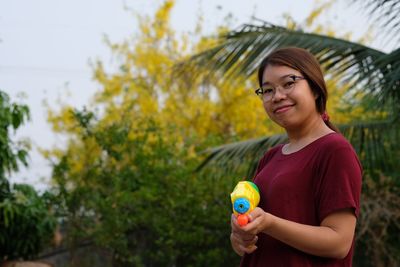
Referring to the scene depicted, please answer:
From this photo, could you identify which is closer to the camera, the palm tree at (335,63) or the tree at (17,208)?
the palm tree at (335,63)

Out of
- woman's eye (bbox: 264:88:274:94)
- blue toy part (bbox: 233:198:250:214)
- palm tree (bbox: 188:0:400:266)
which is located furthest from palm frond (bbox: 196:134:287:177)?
blue toy part (bbox: 233:198:250:214)

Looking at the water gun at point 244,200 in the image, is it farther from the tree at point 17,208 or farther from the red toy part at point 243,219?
the tree at point 17,208

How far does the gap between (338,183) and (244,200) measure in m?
0.25

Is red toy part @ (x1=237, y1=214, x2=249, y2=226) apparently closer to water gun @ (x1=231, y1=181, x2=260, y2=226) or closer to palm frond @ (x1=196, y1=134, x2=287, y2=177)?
water gun @ (x1=231, y1=181, x2=260, y2=226)

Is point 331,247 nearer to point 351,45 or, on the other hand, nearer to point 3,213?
point 351,45

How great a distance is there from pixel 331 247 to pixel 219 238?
23.8ft

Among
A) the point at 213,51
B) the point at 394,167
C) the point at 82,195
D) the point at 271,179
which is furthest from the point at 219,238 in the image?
the point at 271,179

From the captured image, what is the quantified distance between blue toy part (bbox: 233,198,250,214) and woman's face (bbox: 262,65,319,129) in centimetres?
31

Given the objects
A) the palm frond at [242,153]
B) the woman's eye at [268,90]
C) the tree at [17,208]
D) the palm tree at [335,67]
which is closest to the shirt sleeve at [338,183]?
the woman's eye at [268,90]

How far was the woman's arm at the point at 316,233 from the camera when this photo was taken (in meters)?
1.70

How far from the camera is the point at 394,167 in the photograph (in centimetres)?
880

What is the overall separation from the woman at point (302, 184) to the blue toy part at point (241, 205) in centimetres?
3

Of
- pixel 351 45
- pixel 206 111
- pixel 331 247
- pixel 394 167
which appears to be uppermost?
pixel 206 111

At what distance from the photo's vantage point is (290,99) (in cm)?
188
